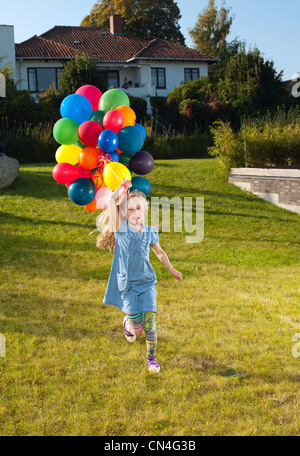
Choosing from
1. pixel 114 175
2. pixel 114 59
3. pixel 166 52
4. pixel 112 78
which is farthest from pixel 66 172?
pixel 166 52

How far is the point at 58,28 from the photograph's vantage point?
3597cm

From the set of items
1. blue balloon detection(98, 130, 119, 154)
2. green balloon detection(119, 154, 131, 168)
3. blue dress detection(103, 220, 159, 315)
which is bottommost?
blue dress detection(103, 220, 159, 315)

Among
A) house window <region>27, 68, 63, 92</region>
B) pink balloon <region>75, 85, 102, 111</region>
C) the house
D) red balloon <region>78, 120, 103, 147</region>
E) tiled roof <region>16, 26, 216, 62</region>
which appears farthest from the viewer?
tiled roof <region>16, 26, 216, 62</region>

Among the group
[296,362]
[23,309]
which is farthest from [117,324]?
[296,362]

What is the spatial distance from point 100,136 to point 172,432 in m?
2.77

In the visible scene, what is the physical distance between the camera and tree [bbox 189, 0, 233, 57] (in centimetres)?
4791

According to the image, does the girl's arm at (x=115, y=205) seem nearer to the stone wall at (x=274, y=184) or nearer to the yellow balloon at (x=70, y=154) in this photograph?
the yellow balloon at (x=70, y=154)

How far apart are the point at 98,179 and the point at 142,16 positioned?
43909mm

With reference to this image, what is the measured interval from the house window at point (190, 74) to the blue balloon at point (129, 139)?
3159cm

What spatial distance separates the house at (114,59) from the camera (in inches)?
1222

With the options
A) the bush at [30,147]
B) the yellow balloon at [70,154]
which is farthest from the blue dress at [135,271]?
the bush at [30,147]

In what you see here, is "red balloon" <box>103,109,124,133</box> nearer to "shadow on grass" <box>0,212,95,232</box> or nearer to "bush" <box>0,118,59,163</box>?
"shadow on grass" <box>0,212,95,232</box>

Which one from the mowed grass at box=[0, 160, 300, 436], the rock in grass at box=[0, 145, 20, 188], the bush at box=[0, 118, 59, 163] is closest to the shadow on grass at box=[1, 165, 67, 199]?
the rock in grass at box=[0, 145, 20, 188]

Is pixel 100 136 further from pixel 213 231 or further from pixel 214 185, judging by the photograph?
pixel 214 185
